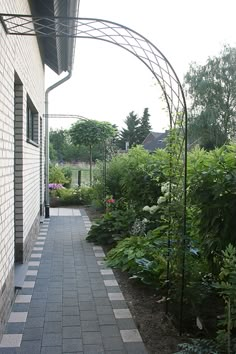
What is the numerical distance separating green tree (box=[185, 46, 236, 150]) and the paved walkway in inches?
928

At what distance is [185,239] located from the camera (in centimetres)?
354

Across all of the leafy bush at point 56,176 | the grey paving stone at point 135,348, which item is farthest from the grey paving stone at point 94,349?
the leafy bush at point 56,176

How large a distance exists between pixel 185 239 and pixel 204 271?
18.6 inches

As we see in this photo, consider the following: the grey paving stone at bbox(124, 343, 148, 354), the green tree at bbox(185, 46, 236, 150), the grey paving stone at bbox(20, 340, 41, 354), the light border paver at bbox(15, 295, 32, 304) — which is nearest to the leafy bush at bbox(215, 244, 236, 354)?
the grey paving stone at bbox(124, 343, 148, 354)

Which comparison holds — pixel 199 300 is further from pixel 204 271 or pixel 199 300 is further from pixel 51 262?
pixel 51 262

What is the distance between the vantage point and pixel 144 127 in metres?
59.3

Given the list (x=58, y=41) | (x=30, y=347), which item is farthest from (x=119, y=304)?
(x=58, y=41)

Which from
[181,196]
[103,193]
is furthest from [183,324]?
[103,193]

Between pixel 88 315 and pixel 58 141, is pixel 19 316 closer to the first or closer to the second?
pixel 88 315

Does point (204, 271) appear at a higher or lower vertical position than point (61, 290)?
higher

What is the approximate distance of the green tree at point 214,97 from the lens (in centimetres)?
2848

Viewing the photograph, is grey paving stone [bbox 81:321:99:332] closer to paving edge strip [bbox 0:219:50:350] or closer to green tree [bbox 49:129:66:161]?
paving edge strip [bbox 0:219:50:350]

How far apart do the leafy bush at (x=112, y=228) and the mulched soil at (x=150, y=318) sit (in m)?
1.83

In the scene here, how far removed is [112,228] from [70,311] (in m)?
3.26
